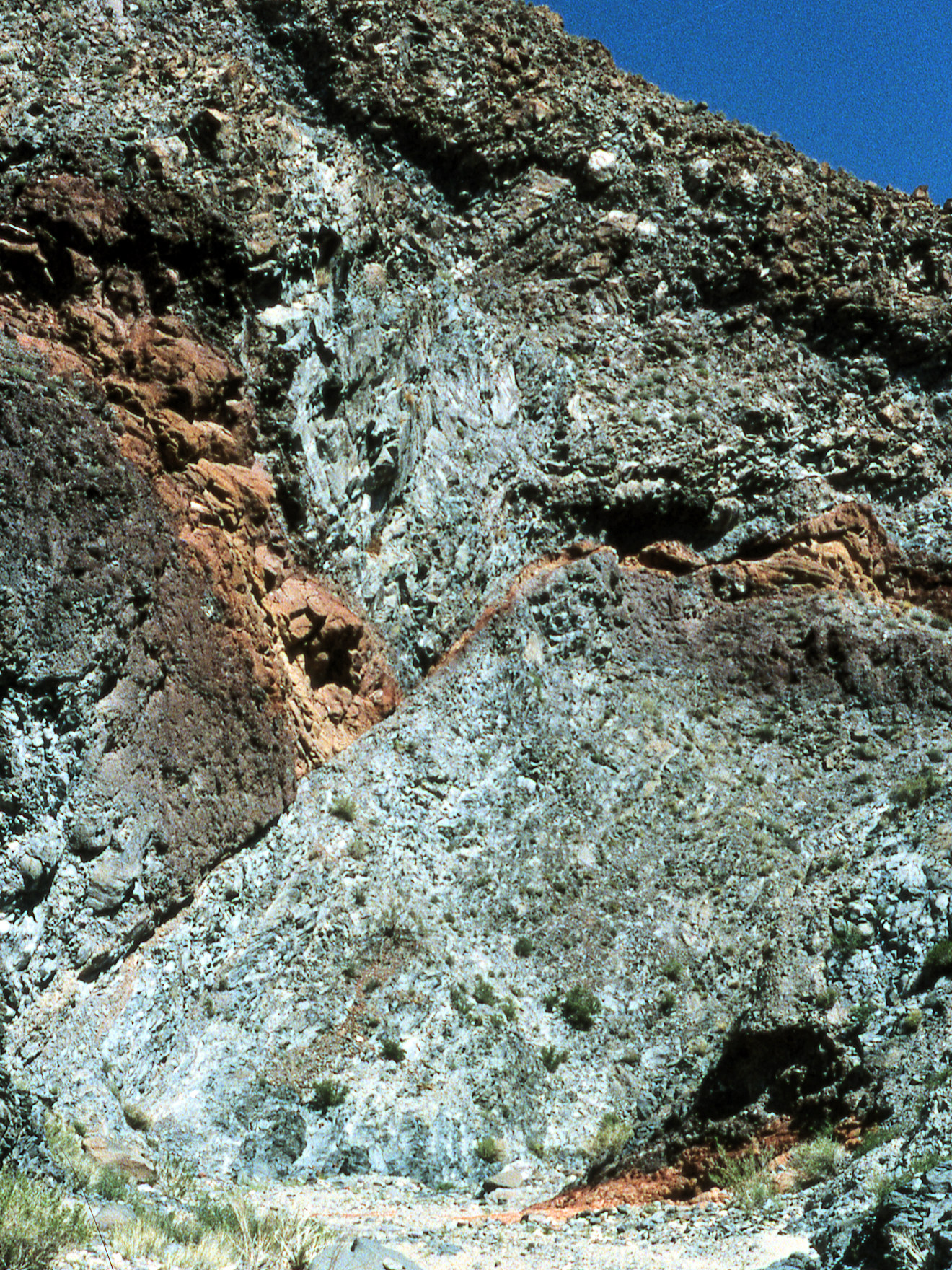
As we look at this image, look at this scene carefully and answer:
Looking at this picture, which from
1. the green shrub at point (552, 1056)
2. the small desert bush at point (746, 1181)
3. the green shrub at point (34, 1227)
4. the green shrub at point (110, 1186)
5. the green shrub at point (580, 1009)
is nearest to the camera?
the green shrub at point (34, 1227)

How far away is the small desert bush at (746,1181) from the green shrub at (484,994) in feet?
12.5

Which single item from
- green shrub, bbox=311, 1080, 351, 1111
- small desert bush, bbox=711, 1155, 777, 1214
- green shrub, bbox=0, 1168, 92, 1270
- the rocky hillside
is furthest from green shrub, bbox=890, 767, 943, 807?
green shrub, bbox=0, 1168, 92, 1270

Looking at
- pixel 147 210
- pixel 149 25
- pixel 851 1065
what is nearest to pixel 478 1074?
pixel 851 1065

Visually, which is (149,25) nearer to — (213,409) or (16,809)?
(213,409)

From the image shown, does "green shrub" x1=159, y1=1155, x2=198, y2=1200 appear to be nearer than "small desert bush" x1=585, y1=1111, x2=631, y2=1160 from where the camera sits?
Yes

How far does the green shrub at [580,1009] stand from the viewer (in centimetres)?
1439

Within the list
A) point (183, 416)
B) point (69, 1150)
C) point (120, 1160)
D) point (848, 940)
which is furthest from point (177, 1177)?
point (183, 416)

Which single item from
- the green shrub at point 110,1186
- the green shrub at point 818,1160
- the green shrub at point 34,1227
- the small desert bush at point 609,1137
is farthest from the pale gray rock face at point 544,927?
the green shrub at point 34,1227

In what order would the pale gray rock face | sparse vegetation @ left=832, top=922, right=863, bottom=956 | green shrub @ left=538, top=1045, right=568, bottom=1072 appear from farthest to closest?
1. green shrub @ left=538, top=1045, right=568, bottom=1072
2. sparse vegetation @ left=832, top=922, right=863, bottom=956
3. the pale gray rock face

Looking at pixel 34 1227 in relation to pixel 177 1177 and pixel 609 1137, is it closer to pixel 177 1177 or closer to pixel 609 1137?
pixel 177 1177

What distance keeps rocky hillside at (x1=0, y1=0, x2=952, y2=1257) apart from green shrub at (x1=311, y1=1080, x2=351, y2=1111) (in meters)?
0.03

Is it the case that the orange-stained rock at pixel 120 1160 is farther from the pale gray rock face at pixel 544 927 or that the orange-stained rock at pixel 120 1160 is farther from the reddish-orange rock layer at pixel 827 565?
the reddish-orange rock layer at pixel 827 565

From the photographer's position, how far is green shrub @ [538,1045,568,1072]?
545 inches

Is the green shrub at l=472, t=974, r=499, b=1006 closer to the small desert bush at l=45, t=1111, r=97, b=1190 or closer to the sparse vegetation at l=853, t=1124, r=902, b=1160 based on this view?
the sparse vegetation at l=853, t=1124, r=902, b=1160
